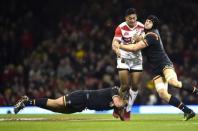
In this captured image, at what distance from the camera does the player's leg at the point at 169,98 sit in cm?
1291

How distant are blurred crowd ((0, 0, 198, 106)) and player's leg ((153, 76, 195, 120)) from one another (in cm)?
725

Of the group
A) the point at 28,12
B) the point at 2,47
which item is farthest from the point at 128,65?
the point at 28,12

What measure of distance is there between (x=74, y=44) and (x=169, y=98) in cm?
1057

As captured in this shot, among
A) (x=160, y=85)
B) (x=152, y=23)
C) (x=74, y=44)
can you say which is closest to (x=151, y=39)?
(x=152, y=23)

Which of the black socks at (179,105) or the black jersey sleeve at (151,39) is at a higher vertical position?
the black jersey sleeve at (151,39)

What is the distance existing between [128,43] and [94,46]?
8637 mm

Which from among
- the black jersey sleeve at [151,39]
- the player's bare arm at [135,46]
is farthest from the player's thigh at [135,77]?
the black jersey sleeve at [151,39]

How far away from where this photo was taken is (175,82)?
1313 centimetres

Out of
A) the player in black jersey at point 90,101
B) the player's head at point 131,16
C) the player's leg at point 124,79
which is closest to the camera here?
the player in black jersey at point 90,101

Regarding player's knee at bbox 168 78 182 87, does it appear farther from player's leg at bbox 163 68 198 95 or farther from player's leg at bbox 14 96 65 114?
player's leg at bbox 14 96 65 114

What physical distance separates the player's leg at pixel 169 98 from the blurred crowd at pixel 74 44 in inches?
285

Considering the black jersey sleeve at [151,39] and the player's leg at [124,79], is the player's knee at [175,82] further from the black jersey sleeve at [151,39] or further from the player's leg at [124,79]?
the player's leg at [124,79]

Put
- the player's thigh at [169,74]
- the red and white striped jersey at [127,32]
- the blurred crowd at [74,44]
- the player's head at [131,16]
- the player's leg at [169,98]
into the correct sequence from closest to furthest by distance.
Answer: the player's leg at [169,98] < the player's thigh at [169,74] < the player's head at [131,16] < the red and white striped jersey at [127,32] < the blurred crowd at [74,44]

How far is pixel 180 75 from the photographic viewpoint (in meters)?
21.4
